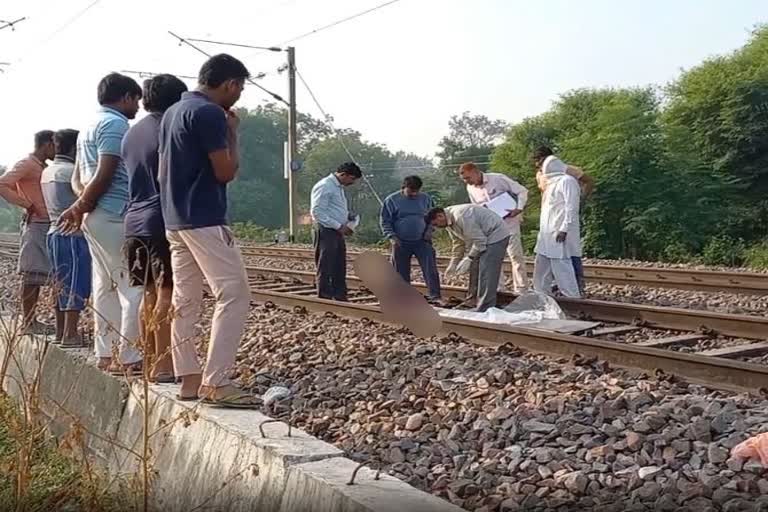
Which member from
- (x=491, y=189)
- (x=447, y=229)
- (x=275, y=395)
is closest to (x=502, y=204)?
(x=491, y=189)

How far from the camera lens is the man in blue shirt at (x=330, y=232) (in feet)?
32.0

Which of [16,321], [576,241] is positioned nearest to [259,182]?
[576,241]

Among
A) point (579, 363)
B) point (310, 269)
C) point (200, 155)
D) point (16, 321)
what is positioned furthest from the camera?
point (310, 269)

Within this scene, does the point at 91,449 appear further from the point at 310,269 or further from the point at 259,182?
the point at 259,182

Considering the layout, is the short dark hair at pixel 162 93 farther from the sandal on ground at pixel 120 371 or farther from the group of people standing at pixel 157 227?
the sandal on ground at pixel 120 371

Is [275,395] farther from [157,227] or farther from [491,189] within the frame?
[491,189]

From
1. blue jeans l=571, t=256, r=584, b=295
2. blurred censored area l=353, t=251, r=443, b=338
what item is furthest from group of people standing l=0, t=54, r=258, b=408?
blue jeans l=571, t=256, r=584, b=295

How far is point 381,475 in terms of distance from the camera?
11.1ft

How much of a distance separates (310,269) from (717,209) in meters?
11.4

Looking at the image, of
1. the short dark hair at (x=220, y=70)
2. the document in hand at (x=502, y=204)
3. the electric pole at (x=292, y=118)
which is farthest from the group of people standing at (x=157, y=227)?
the electric pole at (x=292, y=118)

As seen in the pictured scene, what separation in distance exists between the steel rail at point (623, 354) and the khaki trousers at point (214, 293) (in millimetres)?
2835

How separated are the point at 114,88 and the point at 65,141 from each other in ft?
4.24

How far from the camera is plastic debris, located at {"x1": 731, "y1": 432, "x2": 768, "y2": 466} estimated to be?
3.66 m

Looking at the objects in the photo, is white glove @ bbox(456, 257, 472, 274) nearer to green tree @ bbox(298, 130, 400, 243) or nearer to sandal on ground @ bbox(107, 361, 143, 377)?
sandal on ground @ bbox(107, 361, 143, 377)
